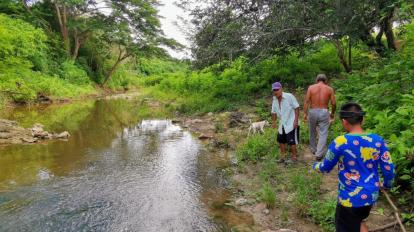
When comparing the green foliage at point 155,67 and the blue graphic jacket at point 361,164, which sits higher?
the green foliage at point 155,67

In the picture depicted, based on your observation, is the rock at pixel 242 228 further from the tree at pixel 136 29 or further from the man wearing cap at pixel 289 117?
the tree at pixel 136 29

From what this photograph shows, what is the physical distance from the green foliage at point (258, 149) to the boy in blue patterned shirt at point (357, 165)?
4750 mm

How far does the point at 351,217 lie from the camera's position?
3301mm

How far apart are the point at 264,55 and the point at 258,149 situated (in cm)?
620

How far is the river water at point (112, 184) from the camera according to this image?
18.0 ft

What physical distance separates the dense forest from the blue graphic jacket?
1443mm

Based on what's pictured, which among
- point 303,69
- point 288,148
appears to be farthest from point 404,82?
point 303,69

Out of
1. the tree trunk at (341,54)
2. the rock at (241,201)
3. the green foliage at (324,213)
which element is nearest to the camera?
the green foliage at (324,213)

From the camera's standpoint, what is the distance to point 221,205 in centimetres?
620

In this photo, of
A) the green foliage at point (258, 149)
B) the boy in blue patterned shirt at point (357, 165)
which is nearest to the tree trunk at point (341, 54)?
the green foliage at point (258, 149)

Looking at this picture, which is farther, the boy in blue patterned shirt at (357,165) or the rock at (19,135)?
the rock at (19,135)

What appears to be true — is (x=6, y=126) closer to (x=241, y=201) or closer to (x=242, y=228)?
(x=241, y=201)

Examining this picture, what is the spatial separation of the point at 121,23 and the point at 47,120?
17937mm

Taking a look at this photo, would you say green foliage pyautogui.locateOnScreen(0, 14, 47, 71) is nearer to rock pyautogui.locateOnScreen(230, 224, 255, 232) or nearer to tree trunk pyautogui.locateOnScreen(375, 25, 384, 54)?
rock pyautogui.locateOnScreen(230, 224, 255, 232)
